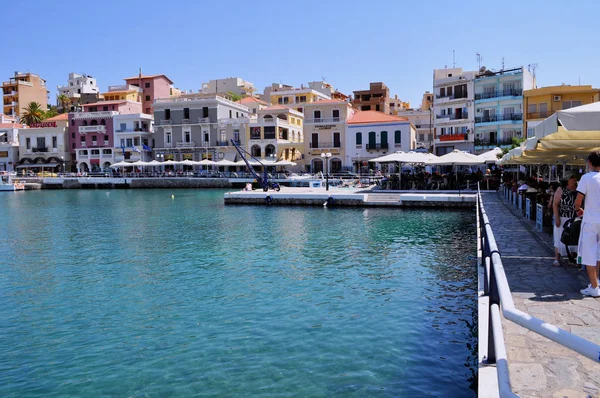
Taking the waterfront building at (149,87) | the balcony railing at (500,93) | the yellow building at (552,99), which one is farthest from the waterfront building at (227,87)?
the yellow building at (552,99)

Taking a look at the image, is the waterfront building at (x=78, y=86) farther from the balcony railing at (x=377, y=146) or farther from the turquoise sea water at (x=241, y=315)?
A: the turquoise sea water at (x=241, y=315)

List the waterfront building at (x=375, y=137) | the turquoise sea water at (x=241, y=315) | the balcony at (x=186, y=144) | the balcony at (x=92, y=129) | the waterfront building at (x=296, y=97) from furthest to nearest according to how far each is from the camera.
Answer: the waterfront building at (x=296, y=97) → the balcony at (x=92, y=129) → the balcony at (x=186, y=144) → the waterfront building at (x=375, y=137) → the turquoise sea water at (x=241, y=315)

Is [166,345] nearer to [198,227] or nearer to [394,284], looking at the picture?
[394,284]

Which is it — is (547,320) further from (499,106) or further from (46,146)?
(46,146)

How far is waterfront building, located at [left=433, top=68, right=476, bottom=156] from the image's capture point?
176 feet

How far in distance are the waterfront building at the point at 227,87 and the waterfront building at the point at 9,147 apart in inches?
1236

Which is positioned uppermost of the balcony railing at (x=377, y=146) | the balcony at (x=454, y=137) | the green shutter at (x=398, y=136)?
the green shutter at (x=398, y=136)

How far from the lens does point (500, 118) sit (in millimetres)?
51219

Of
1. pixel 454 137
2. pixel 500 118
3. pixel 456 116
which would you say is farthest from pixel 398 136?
pixel 500 118

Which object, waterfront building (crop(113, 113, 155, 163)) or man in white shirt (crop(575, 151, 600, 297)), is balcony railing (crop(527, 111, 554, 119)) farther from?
waterfront building (crop(113, 113, 155, 163))

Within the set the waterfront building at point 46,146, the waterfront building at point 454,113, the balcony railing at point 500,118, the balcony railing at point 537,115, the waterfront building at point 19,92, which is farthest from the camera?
the waterfront building at point 19,92

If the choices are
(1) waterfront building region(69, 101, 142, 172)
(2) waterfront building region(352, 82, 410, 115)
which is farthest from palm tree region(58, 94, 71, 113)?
(2) waterfront building region(352, 82, 410, 115)

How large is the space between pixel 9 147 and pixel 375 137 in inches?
2192

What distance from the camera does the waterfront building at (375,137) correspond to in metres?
57.5
